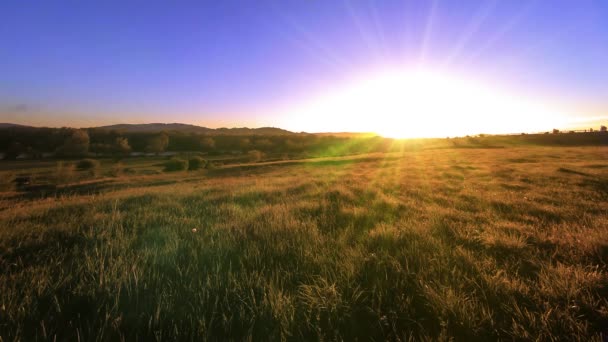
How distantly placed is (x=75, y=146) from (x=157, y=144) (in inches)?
965

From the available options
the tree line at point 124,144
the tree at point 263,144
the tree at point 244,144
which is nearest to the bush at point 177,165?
the tree line at point 124,144

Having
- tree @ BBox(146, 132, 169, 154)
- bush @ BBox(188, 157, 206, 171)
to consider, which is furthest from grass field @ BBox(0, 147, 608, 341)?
tree @ BBox(146, 132, 169, 154)

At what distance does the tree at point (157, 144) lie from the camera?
9825cm

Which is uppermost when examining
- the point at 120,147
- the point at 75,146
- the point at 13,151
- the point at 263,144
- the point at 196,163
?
the point at 263,144

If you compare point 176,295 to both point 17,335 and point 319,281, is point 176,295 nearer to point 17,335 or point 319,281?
point 17,335

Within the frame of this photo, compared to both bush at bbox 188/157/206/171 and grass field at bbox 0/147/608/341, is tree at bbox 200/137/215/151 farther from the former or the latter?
grass field at bbox 0/147/608/341

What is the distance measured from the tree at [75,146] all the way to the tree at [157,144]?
1919cm

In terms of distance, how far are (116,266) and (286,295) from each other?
1.83 meters

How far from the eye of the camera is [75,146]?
266ft

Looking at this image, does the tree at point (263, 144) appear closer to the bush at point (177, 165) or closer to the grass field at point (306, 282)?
the bush at point (177, 165)

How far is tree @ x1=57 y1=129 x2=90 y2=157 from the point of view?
261 feet

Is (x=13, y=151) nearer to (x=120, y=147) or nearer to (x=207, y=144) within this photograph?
(x=120, y=147)

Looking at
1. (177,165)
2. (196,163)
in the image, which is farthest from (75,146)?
(177,165)

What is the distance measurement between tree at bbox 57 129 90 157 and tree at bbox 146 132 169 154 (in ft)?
63.0
